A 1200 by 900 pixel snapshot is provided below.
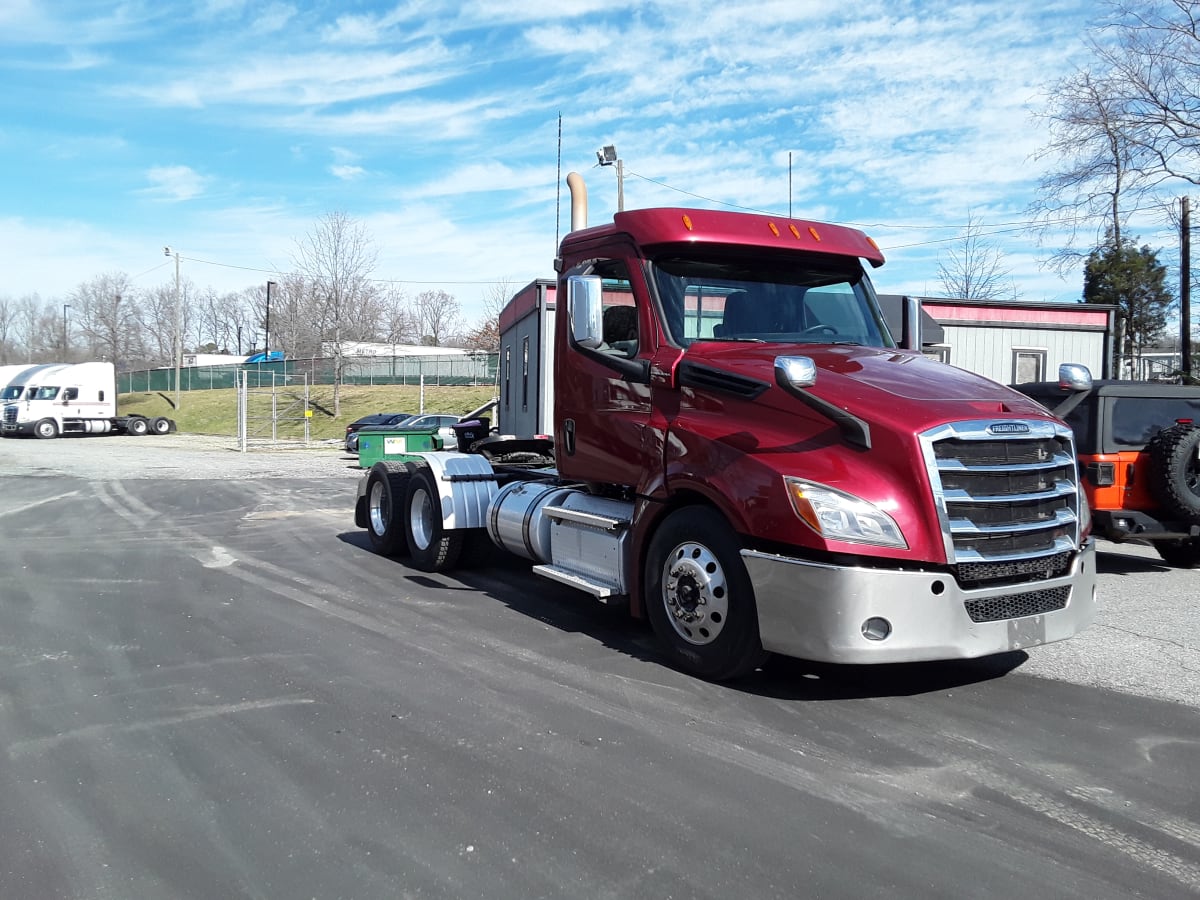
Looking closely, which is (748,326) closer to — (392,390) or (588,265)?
(588,265)

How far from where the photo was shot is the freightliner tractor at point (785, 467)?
462cm

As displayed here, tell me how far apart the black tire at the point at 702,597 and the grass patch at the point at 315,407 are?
3357 cm


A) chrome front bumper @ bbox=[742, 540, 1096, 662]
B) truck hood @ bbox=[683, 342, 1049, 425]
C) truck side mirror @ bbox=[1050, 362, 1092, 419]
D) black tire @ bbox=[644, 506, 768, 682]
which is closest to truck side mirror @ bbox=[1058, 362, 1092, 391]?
truck side mirror @ bbox=[1050, 362, 1092, 419]

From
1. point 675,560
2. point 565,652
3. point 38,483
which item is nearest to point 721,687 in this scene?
point 675,560

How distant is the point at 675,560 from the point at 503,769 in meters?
1.77

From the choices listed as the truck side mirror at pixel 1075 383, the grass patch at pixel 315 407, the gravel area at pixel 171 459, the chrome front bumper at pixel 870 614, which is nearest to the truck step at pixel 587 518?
the chrome front bumper at pixel 870 614

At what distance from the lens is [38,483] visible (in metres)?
18.3

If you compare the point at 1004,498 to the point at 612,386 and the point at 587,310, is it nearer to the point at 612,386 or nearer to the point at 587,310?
the point at 612,386

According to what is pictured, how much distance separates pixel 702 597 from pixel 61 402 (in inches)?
1566

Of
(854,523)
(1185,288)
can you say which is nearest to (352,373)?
(1185,288)

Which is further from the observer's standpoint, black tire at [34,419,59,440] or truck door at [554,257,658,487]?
black tire at [34,419,59,440]

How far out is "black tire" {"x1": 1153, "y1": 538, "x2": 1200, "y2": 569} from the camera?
9.72 m

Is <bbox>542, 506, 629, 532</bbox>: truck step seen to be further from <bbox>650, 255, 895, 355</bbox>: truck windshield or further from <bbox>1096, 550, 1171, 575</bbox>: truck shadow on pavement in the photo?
<bbox>1096, 550, 1171, 575</bbox>: truck shadow on pavement

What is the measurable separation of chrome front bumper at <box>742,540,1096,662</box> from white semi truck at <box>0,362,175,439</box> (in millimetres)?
40092
